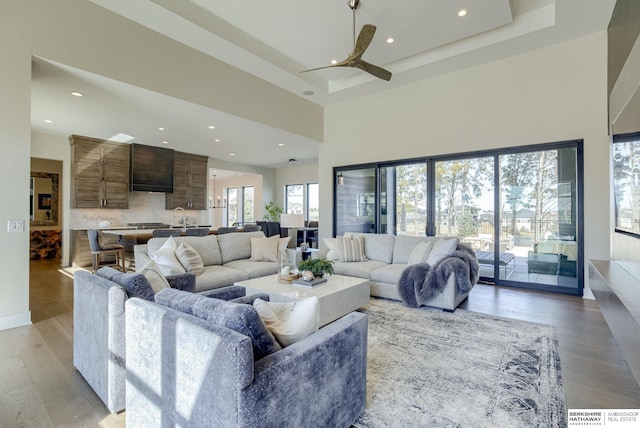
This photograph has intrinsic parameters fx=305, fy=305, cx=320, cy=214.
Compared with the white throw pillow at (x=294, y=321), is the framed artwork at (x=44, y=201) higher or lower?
higher

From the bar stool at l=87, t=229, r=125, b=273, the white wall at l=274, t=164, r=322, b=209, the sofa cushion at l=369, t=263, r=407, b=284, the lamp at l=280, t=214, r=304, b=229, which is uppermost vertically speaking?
the white wall at l=274, t=164, r=322, b=209

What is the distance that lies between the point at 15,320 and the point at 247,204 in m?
9.72

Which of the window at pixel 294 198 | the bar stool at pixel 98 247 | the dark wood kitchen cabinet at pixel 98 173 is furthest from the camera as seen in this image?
the window at pixel 294 198

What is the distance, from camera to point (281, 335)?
1453 mm

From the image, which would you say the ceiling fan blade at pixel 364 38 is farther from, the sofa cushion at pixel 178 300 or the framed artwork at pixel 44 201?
the framed artwork at pixel 44 201

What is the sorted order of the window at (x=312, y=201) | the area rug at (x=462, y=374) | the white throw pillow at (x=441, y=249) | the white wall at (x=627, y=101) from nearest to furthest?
the area rug at (x=462, y=374) < the white wall at (x=627, y=101) < the white throw pillow at (x=441, y=249) < the window at (x=312, y=201)

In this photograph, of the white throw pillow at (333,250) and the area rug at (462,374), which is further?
the white throw pillow at (333,250)

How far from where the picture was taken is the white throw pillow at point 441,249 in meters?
4.00

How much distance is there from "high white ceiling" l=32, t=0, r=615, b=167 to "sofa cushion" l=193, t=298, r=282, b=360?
12.9ft

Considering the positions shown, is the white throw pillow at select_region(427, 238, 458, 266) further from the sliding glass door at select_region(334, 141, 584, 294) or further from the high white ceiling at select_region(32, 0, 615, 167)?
the high white ceiling at select_region(32, 0, 615, 167)

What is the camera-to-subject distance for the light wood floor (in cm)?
187

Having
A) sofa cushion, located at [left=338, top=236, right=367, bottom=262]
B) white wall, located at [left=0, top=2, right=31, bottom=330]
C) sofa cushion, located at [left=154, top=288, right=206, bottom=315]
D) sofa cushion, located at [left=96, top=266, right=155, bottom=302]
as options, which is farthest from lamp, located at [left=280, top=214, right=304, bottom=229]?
sofa cushion, located at [left=154, top=288, right=206, bottom=315]

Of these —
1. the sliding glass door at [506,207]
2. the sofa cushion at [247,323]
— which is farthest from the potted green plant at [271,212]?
the sofa cushion at [247,323]

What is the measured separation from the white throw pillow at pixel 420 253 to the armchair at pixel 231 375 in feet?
8.72
